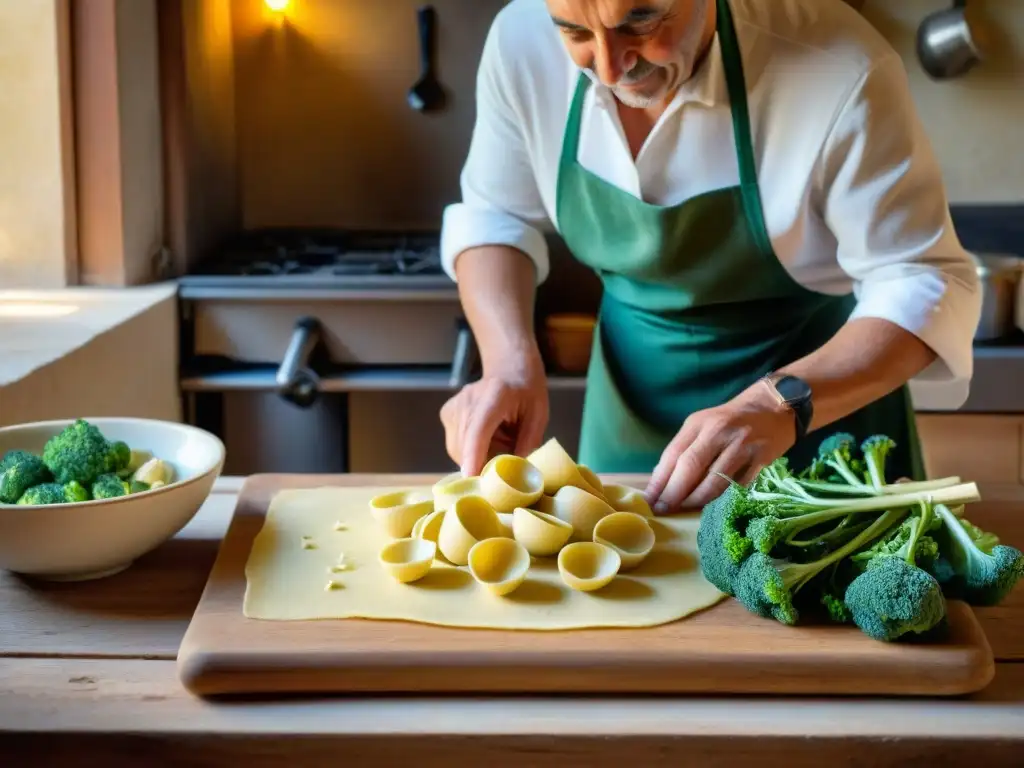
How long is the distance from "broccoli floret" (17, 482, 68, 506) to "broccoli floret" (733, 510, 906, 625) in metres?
0.55

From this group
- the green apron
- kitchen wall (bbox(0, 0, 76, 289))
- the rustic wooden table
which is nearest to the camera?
the rustic wooden table

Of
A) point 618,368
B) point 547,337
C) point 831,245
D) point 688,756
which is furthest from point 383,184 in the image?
point 688,756

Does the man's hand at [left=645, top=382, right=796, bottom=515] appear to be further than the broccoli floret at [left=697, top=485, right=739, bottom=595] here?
Yes

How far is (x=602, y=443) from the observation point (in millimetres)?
1631

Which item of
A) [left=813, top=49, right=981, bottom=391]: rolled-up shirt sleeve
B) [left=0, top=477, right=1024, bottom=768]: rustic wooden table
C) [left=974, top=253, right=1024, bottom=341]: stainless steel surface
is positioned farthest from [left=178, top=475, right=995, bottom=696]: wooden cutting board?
[left=974, top=253, right=1024, bottom=341]: stainless steel surface

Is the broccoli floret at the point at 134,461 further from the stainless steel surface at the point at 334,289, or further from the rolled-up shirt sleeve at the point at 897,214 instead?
the stainless steel surface at the point at 334,289

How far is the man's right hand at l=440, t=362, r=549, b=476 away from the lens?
48.8 inches

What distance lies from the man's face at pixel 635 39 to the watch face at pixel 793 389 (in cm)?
35

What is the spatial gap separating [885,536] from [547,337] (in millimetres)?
1383

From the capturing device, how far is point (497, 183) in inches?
60.7

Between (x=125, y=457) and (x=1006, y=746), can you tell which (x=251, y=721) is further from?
(x=1006, y=746)

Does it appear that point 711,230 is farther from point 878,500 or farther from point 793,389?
point 878,500

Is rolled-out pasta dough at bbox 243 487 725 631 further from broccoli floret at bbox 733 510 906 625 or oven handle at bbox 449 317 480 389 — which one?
oven handle at bbox 449 317 480 389

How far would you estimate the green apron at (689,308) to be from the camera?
138 cm
